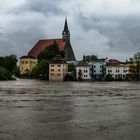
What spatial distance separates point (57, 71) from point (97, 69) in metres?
24.5

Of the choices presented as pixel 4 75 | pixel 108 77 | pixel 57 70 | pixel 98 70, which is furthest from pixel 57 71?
pixel 4 75

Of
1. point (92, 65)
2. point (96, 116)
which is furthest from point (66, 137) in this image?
point (92, 65)

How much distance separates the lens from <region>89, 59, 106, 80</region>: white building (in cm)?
19400

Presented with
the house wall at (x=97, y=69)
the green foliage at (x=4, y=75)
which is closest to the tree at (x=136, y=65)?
the house wall at (x=97, y=69)

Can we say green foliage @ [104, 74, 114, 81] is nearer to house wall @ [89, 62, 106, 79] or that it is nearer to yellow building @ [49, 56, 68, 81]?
house wall @ [89, 62, 106, 79]

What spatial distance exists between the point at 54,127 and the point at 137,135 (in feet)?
14.1

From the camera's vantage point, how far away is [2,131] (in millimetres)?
18219

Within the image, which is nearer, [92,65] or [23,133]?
[23,133]

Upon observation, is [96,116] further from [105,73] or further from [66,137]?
[105,73]

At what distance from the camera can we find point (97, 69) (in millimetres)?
194625

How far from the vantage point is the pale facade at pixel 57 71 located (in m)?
180

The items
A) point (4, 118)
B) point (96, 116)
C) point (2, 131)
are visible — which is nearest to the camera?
point (2, 131)

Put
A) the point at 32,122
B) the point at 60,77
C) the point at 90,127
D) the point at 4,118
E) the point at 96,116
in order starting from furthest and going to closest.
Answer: the point at 60,77 < the point at 96,116 < the point at 4,118 < the point at 32,122 < the point at 90,127

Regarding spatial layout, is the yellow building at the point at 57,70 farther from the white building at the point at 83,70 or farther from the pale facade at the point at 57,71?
the white building at the point at 83,70
